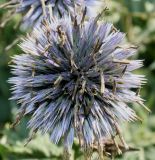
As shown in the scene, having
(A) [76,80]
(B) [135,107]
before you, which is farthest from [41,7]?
(B) [135,107]

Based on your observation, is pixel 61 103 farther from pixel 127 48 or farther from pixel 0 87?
pixel 0 87

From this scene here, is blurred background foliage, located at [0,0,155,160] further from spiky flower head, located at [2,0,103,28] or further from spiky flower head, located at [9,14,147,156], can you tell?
spiky flower head, located at [9,14,147,156]

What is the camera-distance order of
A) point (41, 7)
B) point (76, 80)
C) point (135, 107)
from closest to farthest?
1. point (76, 80)
2. point (41, 7)
3. point (135, 107)

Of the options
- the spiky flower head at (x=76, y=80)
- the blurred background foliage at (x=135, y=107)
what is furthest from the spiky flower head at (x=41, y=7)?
the spiky flower head at (x=76, y=80)

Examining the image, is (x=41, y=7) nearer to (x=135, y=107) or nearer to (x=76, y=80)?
(x=76, y=80)

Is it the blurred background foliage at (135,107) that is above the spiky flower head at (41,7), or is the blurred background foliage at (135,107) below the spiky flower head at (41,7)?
below

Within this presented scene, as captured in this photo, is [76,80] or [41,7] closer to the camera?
[76,80]

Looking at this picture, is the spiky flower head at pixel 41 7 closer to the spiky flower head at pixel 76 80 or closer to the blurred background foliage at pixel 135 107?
the blurred background foliage at pixel 135 107
